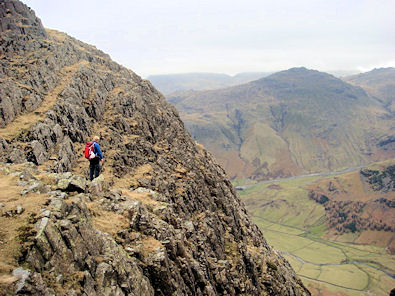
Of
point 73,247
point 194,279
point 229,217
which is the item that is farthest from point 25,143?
point 229,217

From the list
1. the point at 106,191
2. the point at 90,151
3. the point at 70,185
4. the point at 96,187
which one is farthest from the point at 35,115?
the point at 70,185

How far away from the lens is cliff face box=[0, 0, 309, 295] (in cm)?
1819

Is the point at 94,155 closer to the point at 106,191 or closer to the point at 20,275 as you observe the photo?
the point at 106,191

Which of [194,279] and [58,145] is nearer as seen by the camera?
[194,279]

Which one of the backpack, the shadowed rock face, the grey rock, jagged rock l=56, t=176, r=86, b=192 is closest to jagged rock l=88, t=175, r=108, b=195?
jagged rock l=56, t=176, r=86, b=192

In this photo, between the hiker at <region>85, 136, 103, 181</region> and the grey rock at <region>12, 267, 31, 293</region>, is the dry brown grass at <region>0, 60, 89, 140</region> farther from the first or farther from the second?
the grey rock at <region>12, 267, 31, 293</region>

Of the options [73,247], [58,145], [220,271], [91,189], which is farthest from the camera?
[58,145]

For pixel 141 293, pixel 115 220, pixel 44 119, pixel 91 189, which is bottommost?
pixel 141 293

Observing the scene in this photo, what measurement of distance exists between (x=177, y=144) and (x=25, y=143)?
30.0 meters

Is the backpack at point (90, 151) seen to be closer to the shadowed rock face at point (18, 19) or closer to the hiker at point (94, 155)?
the hiker at point (94, 155)

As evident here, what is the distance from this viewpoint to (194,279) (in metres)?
29.9

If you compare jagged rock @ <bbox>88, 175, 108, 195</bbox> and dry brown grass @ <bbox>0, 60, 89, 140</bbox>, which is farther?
dry brown grass @ <bbox>0, 60, 89, 140</bbox>

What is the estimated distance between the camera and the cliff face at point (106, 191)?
18.2m

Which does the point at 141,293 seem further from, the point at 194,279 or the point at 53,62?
the point at 53,62
